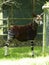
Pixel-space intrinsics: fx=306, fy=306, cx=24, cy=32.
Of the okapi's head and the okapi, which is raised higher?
the okapi's head

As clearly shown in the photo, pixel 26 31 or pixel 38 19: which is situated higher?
pixel 38 19

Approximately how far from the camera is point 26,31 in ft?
42.6

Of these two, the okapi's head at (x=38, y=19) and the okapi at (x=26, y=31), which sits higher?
the okapi's head at (x=38, y=19)

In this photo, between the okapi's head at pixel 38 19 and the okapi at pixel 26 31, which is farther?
the okapi at pixel 26 31

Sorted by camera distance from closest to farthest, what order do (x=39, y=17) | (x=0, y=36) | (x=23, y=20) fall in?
(x=39, y=17) → (x=0, y=36) → (x=23, y=20)

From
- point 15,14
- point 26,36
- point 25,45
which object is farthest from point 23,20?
point 26,36

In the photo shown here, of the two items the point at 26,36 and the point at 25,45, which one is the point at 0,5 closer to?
the point at 25,45

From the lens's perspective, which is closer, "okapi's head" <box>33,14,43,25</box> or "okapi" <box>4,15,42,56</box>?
"okapi's head" <box>33,14,43,25</box>

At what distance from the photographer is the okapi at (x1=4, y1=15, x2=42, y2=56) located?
12.6 meters

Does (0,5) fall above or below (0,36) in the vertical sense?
above

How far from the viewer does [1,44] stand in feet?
51.6

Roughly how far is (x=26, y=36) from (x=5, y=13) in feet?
14.6

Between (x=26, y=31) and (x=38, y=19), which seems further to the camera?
(x=26, y=31)

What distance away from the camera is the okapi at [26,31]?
41.3 ft
